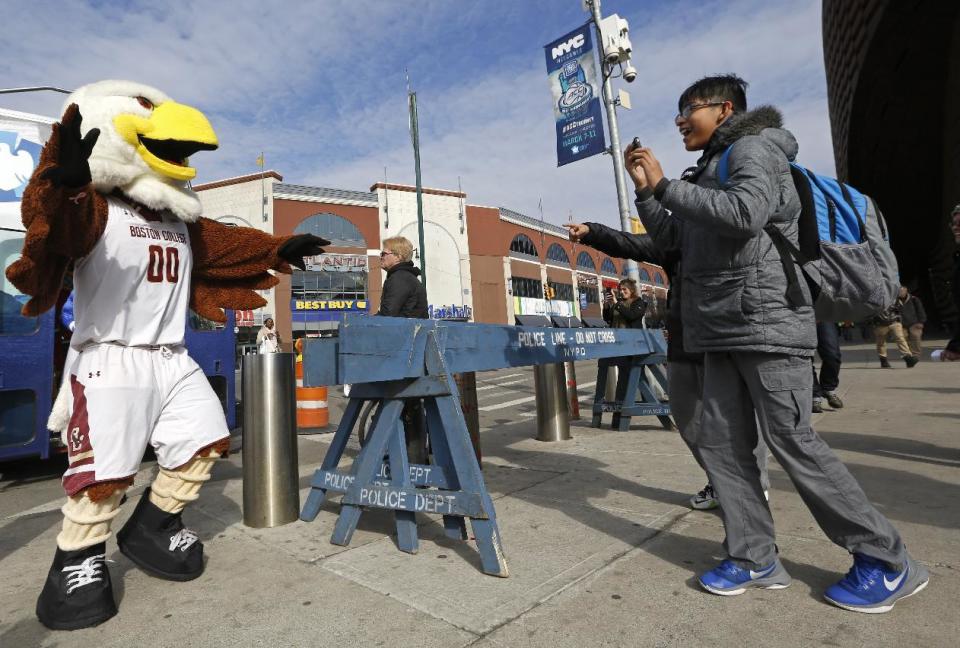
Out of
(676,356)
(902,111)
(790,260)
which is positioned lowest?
(676,356)

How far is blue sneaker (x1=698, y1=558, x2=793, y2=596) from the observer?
199 cm

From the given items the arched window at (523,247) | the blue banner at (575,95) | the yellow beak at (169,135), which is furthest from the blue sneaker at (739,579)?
the arched window at (523,247)

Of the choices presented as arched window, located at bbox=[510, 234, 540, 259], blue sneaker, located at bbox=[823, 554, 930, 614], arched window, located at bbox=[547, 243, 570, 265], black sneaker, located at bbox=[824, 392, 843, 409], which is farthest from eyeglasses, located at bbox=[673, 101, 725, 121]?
arched window, located at bbox=[547, 243, 570, 265]

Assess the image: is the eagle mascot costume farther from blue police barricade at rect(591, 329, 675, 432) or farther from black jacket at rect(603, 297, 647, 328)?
black jacket at rect(603, 297, 647, 328)

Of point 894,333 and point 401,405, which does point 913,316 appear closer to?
point 894,333

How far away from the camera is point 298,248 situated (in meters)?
2.99

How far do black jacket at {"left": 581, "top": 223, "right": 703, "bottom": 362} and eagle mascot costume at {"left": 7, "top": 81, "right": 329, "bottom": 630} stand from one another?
196 cm

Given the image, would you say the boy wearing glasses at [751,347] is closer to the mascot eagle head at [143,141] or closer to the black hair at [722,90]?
the black hair at [722,90]

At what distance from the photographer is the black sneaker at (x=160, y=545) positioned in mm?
2398

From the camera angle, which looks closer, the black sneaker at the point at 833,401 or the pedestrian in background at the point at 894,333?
the black sneaker at the point at 833,401

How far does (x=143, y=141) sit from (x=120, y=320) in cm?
82

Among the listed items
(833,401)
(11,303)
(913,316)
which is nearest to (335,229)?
(913,316)

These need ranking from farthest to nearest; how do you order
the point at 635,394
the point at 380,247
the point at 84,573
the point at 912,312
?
the point at 380,247 → the point at 912,312 → the point at 635,394 → the point at 84,573

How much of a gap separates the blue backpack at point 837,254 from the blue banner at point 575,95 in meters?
8.62
